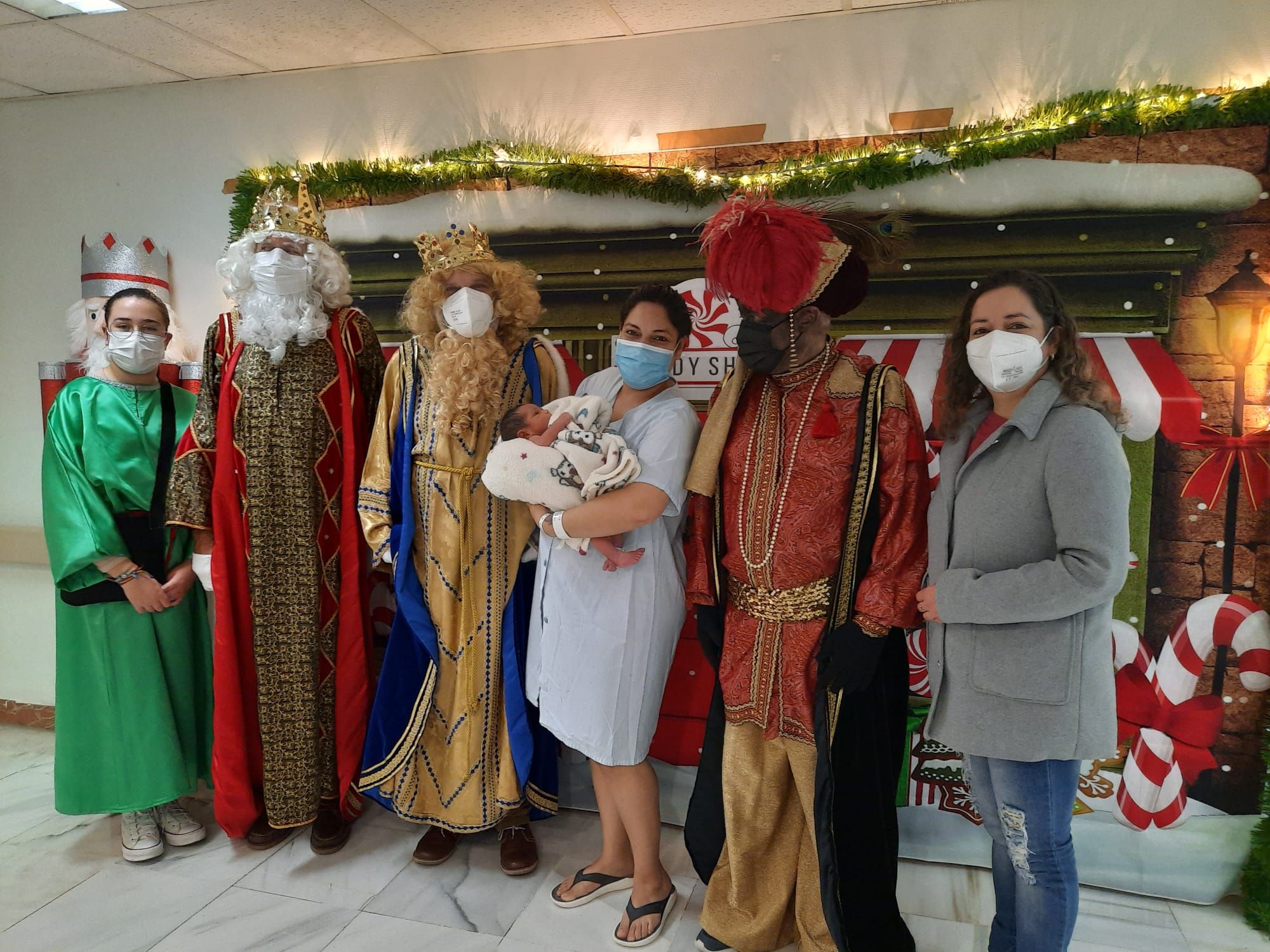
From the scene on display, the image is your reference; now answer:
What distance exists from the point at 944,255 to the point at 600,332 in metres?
1.24

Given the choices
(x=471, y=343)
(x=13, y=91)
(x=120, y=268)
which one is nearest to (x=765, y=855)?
(x=471, y=343)

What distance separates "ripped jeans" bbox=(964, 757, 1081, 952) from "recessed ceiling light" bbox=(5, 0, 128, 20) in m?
3.63

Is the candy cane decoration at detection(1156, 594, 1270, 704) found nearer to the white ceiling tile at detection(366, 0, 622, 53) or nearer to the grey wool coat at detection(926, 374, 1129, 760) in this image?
the grey wool coat at detection(926, 374, 1129, 760)

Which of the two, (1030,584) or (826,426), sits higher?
(826,426)

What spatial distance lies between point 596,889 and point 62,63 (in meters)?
3.82

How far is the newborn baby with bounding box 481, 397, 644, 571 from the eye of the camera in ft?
6.68

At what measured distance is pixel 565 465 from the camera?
2045 millimetres

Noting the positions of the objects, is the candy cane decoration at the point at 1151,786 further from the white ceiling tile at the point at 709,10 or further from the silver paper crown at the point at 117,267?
the silver paper crown at the point at 117,267

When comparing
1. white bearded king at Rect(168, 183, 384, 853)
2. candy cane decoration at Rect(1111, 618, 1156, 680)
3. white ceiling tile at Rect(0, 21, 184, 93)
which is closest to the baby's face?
white bearded king at Rect(168, 183, 384, 853)

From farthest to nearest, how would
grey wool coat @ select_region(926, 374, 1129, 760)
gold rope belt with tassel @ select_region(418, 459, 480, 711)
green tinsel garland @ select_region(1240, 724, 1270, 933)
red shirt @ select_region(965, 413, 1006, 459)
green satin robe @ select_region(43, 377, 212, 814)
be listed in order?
1. green satin robe @ select_region(43, 377, 212, 814)
2. gold rope belt with tassel @ select_region(418, 459, 480, 711)
3. green tinsel garland @ select_region(1240, 724, 1270, 933)
4. red shirt @ select_region(965, 413, 1006, 459)
5. grey wool coat @ select_region(926, 374, 1129, 760)

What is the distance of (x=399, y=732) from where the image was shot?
258 centimetres

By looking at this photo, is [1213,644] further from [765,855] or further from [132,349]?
[132,349]

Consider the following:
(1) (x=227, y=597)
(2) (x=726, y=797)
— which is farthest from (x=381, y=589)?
(2) (x=726, y=797)

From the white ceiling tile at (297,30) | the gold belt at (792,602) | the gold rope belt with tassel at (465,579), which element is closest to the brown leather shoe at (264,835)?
the gold rope belt with tassel at (465,579)
